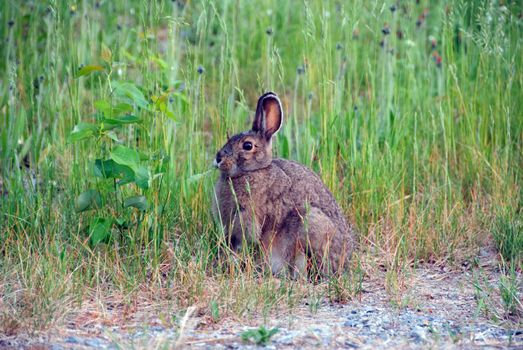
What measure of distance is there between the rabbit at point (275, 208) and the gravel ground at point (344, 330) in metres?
0.53

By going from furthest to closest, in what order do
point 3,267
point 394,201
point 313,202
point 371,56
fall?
point 371,56
point 394,201
point 313,202
point 3,267

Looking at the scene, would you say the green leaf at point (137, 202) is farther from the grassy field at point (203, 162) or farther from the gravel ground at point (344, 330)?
the gravel ground at point (344, 330)

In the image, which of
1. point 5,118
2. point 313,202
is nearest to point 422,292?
point 313,202

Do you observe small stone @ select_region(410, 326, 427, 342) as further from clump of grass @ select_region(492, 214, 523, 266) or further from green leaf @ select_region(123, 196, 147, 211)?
green leaf @ select_region(123, 196, 147, 211)

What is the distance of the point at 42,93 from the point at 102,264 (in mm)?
2349

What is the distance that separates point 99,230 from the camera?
529 centimetres

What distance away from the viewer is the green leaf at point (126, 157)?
5.15 metres

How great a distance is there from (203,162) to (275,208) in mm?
987

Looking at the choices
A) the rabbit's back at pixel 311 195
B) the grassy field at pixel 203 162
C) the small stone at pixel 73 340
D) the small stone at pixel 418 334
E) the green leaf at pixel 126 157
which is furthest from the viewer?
the rabbit's back at pixel 311 195

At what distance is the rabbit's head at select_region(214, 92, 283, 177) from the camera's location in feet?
18.6

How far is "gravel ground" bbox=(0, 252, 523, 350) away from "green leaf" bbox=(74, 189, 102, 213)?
1.17 meters

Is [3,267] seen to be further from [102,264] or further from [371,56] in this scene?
[371,56]

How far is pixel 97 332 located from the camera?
14.2 feet

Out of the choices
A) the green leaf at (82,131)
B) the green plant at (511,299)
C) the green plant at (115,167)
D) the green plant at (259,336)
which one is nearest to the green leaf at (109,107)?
the green plant at (115,167)
